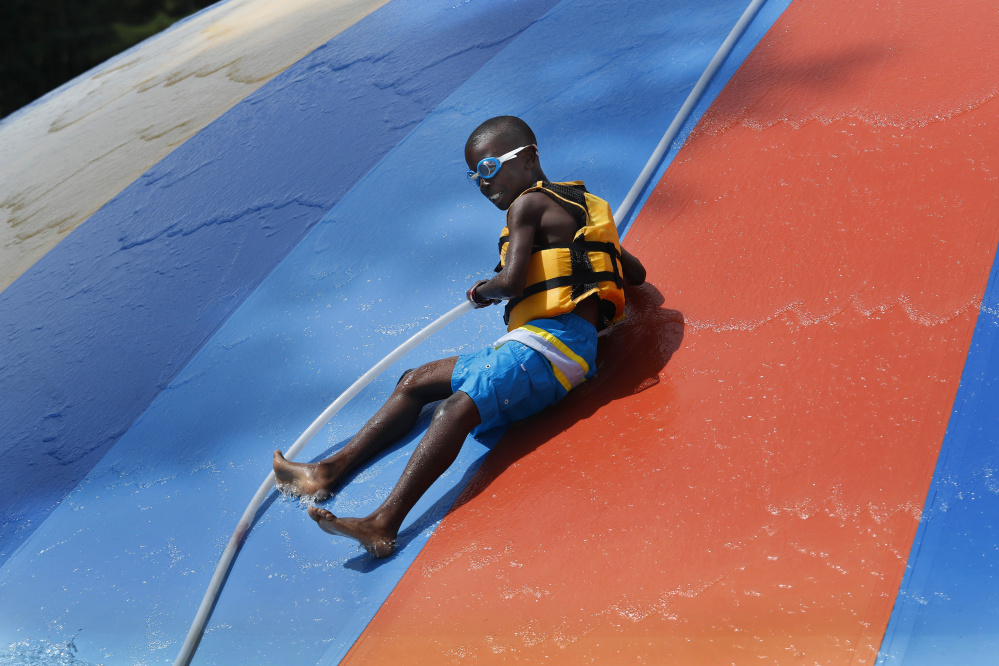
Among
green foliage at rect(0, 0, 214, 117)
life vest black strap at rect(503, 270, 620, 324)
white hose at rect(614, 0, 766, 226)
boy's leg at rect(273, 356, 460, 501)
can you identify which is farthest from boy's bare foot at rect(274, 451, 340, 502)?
green foliage at rect(0, 0, 214, 117)

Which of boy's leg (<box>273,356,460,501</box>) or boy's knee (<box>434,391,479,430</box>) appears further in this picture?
boy's leg (<box>273,356,460,501</box>)

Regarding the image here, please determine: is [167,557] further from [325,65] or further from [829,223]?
[325,65]

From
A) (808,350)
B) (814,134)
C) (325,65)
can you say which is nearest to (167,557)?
(808,350)

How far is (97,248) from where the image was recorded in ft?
13.7

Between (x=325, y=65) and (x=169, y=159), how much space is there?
1089 millimetres

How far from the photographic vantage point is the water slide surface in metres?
1.99

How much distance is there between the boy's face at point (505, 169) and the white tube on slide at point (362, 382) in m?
0.38

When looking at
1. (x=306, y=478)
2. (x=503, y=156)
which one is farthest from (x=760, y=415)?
(x=306, y=478)

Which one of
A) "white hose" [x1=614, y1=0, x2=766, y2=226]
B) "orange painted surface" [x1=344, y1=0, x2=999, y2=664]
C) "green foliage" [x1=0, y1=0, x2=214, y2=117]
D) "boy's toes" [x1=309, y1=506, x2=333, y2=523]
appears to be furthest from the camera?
"green foliage" [x1=0, y1=0, x2=214, y2=117]

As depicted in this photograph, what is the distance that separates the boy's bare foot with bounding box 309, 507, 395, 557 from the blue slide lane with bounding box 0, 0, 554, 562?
1.30 meters

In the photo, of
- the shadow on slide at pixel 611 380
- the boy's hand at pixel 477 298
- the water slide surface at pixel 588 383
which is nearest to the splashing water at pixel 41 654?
the water slide surface at pixel 588 383

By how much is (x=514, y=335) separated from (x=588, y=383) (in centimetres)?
33

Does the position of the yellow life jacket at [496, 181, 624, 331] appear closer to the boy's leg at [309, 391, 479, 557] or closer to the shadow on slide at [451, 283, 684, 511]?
the shadow on slide at [451, 283, 684, 511]

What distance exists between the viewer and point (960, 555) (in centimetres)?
185
